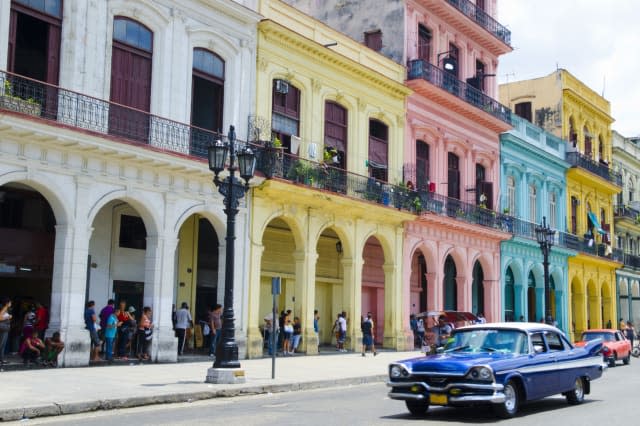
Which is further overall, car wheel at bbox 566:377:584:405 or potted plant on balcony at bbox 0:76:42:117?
potted plant on balcony at bbox 0:76:42:117

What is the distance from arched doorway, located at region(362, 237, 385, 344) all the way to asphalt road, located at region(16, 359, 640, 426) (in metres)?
15.2

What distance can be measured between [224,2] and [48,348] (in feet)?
34.5

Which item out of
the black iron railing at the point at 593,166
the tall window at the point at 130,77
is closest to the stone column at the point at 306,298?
the tall window at the point at 130,77

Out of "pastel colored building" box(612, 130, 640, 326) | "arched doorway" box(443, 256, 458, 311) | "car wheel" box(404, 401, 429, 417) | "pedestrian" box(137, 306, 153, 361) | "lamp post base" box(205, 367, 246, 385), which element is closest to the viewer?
"car wheel" box(404, 401, 429, 417)

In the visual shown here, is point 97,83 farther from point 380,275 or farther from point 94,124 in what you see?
point 380,275

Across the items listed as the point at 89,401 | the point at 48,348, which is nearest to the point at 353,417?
the point at 89,401

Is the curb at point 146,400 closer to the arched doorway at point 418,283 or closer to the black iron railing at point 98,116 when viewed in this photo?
the black iron railing at point 98,116

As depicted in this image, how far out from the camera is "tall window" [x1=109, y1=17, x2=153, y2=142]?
18672 millimetres

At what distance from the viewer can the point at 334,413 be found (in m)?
11.4

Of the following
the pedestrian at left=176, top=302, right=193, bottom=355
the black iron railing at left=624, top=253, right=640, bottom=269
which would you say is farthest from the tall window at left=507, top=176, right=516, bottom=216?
the pedestrian at left=176, top=302, right=193, bottom=355

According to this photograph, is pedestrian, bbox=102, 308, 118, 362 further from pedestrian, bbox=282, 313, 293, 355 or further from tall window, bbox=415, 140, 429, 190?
tall window, bbox=415, 140, 429, 190

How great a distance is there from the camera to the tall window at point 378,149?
27788 mm

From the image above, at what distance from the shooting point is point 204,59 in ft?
71.3

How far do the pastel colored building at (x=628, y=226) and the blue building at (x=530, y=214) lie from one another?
30.7ft
